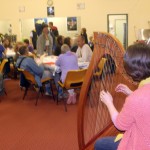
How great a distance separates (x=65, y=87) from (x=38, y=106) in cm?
64

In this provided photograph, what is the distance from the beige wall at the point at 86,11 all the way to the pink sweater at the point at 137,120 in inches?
305

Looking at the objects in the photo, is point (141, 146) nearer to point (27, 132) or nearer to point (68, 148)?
point (68, 148)

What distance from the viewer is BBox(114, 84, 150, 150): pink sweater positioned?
1059 millimetres

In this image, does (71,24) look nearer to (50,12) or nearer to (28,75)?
(50,12)

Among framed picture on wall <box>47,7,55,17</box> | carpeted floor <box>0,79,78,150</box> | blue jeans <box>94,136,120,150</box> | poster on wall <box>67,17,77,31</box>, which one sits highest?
framed picture on wall <box>47,7,55,17</box>

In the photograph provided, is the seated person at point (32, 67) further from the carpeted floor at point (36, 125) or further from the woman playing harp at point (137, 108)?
the woman playing harp at point (137, 108)

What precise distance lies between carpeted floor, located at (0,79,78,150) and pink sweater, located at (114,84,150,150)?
159cm

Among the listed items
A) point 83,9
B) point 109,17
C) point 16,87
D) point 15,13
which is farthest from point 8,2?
point 16,87

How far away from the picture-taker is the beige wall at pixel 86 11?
8.54 metres

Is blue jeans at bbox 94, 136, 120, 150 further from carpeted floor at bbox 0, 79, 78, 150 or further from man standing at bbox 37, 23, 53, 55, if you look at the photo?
man standing at bbox 37, 23, 53, 55

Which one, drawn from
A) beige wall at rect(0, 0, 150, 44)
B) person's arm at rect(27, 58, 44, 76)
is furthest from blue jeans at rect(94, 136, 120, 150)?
beige wall at rect(0, 0, 150, 44)

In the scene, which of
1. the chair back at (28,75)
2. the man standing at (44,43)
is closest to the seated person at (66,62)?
the chair back at (28,75)

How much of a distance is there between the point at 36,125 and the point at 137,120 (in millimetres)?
2375

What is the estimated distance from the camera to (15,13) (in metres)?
8.66
